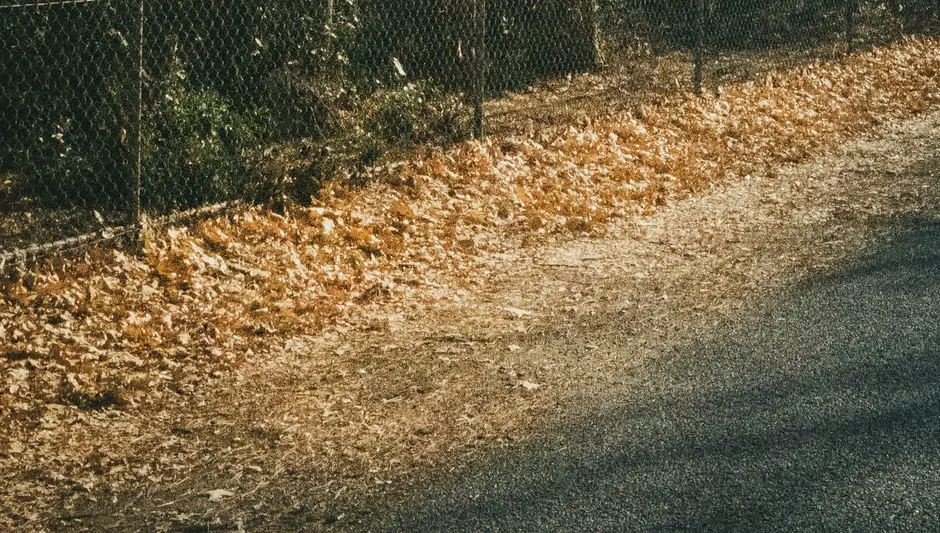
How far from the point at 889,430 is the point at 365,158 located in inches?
184

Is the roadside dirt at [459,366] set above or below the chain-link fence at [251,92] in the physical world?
below

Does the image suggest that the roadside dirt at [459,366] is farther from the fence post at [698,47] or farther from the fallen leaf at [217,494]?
the fence post at [698,47]

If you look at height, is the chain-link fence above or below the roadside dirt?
above

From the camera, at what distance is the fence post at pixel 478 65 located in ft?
27.1

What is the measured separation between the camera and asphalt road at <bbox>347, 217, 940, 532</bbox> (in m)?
3.48

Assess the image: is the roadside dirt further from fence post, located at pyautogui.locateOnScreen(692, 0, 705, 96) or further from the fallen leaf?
fence post, located at pyautogui.locateOnScreen(692, 0, 705, 96)

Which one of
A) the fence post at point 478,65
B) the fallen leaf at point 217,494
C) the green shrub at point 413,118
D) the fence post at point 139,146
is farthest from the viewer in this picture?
the green shrub at point 413,118

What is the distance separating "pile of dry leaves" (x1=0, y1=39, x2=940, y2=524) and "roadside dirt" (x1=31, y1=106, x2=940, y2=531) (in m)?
0.26

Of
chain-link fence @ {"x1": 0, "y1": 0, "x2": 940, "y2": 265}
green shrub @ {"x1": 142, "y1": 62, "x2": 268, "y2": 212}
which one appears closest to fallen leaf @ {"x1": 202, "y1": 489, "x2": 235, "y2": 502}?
chain-link fence @ {"x1": 0, "y1": 0, "x2": 940, "y2": 265}

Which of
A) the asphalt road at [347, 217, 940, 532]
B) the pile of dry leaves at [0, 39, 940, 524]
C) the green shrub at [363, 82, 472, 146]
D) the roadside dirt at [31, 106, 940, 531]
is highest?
the green shrub at [363, 82, 472, 146]

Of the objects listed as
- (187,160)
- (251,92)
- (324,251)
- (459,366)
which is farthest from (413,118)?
(459,366)

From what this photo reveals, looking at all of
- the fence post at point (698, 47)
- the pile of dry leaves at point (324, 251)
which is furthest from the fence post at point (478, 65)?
the fence post at point (698, 47)

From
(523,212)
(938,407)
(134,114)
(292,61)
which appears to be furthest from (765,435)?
(292,61)

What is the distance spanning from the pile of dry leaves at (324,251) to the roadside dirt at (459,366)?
0.84 ft
